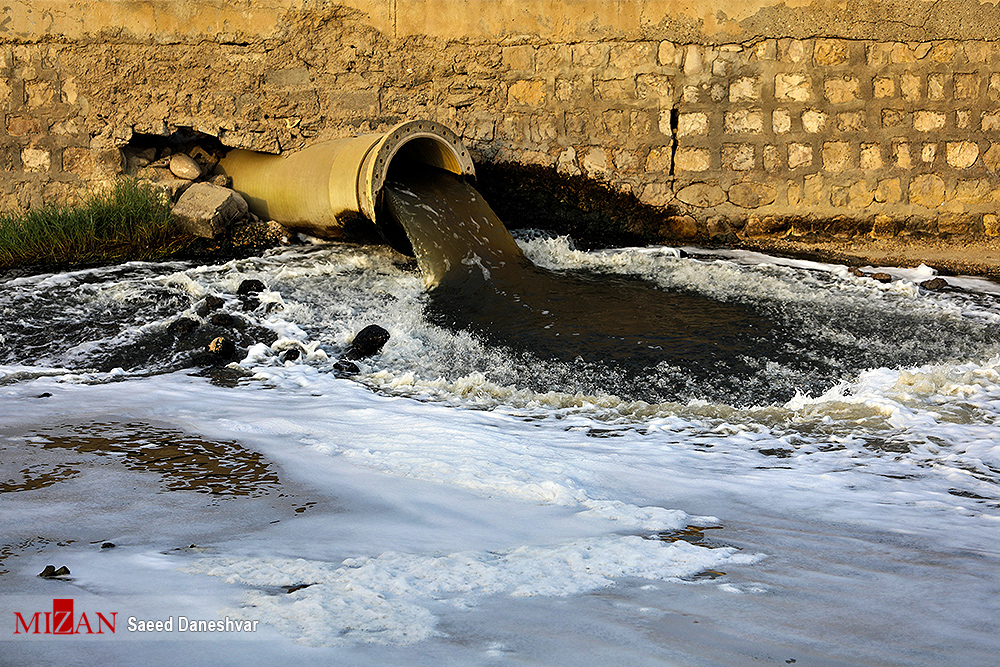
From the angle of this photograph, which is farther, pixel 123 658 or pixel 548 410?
pixel 548 410

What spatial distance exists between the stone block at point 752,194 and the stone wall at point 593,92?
0.01 metres

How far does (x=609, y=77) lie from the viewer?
576 centimetres

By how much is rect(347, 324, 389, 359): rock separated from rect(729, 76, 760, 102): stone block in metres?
3.29

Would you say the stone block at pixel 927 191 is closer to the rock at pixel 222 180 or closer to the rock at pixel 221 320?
the rock at pixel 221 320

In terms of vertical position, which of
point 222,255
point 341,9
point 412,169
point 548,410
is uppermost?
point 341,9

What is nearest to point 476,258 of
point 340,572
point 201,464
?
point 201,464

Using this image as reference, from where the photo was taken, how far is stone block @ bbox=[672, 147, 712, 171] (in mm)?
5836

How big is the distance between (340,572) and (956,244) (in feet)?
18.1

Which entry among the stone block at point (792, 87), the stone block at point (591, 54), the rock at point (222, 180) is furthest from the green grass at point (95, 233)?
the stone block at point (792, 87)

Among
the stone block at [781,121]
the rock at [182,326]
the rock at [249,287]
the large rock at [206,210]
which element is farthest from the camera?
the stone block at [781,121]

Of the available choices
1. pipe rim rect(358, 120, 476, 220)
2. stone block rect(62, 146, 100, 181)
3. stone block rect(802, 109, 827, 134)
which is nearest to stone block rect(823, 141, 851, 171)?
stone block rect(802, 109, 827, 134)

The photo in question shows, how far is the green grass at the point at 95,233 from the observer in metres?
4.97

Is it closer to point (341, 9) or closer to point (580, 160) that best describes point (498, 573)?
point (580, 160)

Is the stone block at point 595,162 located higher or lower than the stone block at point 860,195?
Result: higher
